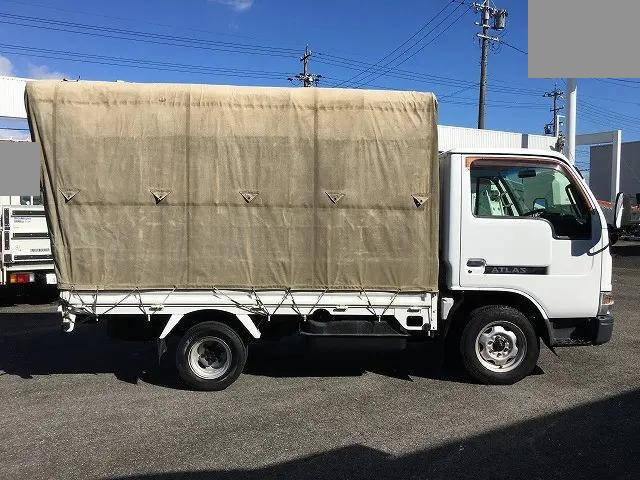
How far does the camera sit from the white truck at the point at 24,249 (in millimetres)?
9547

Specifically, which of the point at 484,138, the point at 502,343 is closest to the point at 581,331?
the point at 502,343

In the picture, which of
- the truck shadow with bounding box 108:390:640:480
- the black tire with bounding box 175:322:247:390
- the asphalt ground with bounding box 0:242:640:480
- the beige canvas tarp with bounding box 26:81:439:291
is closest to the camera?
the truck shadow with bounding box 108:390:640:480

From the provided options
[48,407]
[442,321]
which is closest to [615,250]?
[442,321]

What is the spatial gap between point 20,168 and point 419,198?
162 inches

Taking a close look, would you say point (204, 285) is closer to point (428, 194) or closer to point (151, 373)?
point (151, 373)

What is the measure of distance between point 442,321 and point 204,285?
2489 millimetres

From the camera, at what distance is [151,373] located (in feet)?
20.5

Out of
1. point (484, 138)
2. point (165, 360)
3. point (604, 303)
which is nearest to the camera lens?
point (604, 303)

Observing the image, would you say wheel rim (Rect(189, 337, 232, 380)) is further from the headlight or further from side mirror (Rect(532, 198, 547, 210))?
the headlight

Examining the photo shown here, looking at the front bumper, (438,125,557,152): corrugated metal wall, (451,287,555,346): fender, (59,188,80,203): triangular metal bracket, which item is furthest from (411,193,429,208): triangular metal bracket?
(438,125,557,152): corrugated metal wall

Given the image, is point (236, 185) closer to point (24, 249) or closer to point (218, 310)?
point (218, 310)

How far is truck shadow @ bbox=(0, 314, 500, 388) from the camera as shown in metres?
6.21

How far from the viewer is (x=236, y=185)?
5434 mm

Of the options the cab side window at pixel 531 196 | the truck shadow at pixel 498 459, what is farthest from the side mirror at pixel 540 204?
the truck shadow at pixel 498 459
